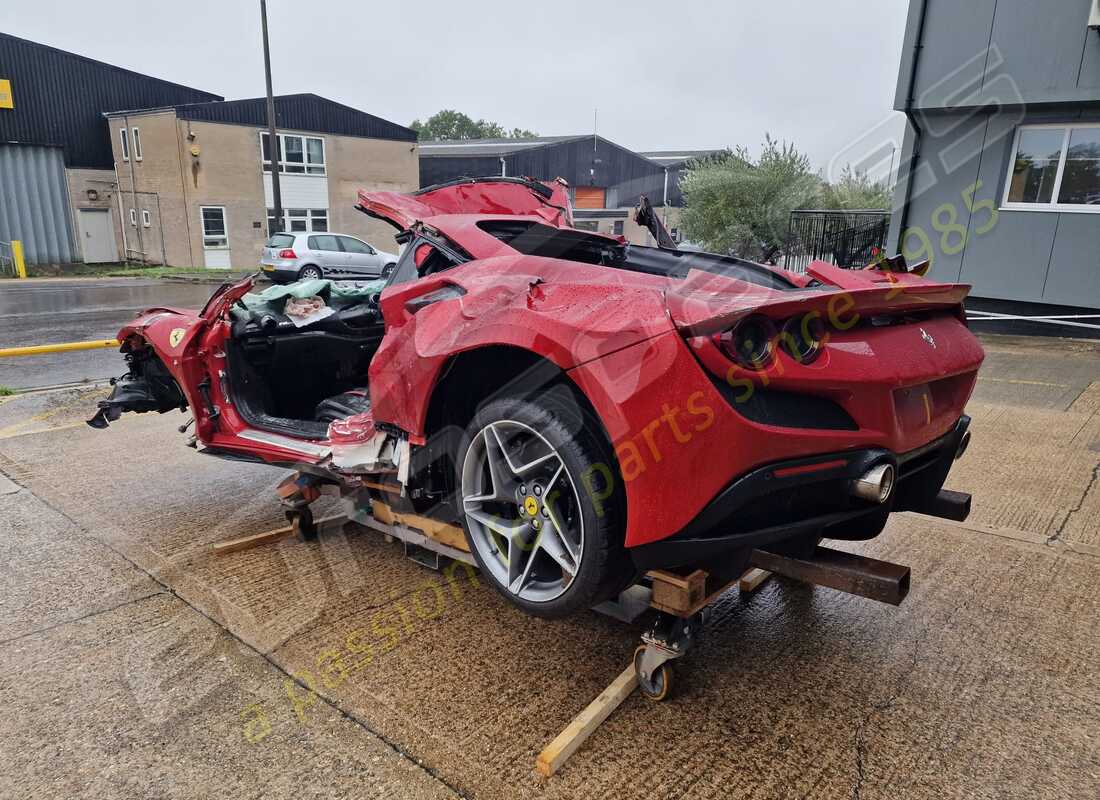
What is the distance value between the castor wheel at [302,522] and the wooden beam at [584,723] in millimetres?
1974

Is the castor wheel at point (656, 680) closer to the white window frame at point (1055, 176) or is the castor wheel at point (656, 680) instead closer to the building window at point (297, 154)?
the white window frame at point (1055, 176)

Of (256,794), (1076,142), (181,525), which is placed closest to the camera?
(256,794)

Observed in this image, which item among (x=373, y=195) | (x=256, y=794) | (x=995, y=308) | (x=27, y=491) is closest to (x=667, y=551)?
(x=256, y=794)

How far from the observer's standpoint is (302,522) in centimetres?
372

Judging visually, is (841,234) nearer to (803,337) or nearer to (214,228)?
(803,337)

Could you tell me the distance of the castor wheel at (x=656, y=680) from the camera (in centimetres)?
238

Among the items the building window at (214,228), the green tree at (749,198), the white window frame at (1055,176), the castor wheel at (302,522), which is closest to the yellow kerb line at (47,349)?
the castor wheel at (302,522)

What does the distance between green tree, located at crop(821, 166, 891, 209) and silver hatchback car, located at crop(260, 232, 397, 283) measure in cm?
1123

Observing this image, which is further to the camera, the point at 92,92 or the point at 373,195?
the point at 92,92

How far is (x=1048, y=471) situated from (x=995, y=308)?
680cm

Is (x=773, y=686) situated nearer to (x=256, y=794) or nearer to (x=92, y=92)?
(x=256, y=794)

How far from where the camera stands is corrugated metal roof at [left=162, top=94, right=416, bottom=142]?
25422mm

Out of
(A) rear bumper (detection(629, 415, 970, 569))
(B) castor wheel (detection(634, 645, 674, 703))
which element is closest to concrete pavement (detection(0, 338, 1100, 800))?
(B) castor wheel (detection(634, 645, 674, 703))

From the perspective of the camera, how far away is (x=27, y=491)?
170 inches
